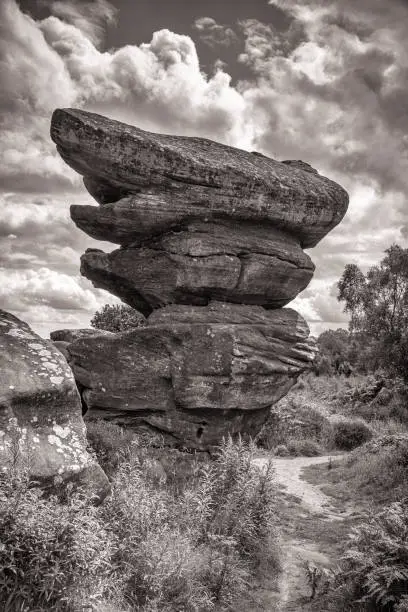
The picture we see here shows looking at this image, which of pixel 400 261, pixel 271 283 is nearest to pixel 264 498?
pixel 271 283

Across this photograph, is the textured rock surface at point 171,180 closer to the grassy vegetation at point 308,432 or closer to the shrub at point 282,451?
the shrub at point 282,451

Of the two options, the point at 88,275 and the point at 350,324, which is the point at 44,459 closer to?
the point at 88,275

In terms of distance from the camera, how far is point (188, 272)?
14719 mm

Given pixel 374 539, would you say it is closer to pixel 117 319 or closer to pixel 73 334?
pixel 73 334

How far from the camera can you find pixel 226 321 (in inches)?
591

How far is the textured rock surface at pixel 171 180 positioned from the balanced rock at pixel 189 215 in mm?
30

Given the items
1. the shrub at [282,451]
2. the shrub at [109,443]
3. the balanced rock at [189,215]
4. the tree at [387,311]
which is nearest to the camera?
the shrub at [109,443]

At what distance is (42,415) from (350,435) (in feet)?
64.6

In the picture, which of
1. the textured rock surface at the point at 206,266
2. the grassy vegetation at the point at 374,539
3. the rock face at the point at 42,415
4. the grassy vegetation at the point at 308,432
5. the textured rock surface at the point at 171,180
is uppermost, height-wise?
the textured rock surface at the point at 171,180

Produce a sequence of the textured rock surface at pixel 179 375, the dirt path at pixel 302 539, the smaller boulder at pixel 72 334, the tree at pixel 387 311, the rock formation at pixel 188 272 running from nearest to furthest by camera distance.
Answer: the dirt path at pixel 302 539, the rock formation at pixel 188 272, the textured rock surface at pixel 179 375, the smaller boulder at pixel 72 334, the tree at pixel 387 311

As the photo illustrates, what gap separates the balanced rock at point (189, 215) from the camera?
13648 millimetres

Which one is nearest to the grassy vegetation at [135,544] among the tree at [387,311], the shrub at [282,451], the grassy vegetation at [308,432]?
the shrub at [282,451]

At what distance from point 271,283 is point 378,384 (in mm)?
21079

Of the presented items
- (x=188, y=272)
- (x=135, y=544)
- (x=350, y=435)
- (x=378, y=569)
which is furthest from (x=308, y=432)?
(x=135, y=544)
